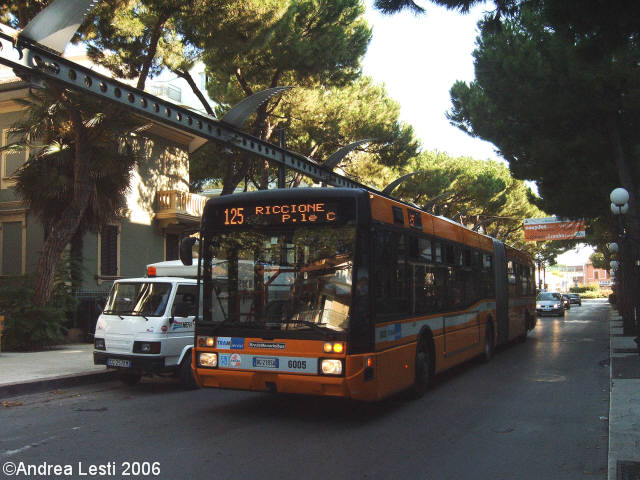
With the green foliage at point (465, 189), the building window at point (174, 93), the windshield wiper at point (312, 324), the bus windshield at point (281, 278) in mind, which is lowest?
the windshield wiper at point (312, 324)

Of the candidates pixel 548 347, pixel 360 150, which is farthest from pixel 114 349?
pixel 360 150

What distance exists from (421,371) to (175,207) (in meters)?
16.8

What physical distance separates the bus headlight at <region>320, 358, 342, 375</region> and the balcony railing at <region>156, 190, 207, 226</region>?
1778 cm

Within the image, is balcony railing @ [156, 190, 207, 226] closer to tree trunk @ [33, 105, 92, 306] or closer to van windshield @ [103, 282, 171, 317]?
tree trunk @ [33, 105, 92, 306]

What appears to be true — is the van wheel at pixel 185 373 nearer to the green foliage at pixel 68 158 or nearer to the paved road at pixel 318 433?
the paved road at pixel 318 433

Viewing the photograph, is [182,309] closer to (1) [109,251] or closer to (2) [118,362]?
(2) [118,362]

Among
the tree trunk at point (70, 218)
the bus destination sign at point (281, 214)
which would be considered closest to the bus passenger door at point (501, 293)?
the bus destination sign at point (281, 214)

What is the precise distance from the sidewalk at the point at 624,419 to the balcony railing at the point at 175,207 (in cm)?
1617

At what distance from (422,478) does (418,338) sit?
3.56 meters

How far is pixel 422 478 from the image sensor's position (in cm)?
507

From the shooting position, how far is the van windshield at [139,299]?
9.88m

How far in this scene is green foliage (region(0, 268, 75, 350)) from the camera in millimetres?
14852

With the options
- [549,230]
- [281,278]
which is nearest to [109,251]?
[281,278]

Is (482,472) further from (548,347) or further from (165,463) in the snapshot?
(548,347)
